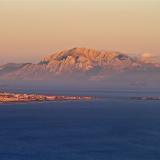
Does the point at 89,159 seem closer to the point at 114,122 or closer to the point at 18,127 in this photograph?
the point at 18,127

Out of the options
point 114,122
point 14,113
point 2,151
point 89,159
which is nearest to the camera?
point 89,159

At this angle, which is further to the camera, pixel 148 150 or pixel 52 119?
pixel 52 119

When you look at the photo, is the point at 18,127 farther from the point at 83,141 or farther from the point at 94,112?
the point at 94,112

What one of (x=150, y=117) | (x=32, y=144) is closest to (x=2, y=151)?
(x=32, y=144)

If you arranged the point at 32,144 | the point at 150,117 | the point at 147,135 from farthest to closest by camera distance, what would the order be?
the point at 150,117 < the point at 147,135 < the point at 32,144
